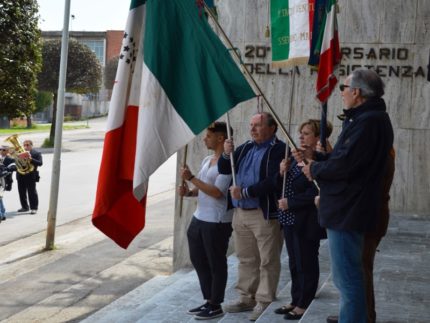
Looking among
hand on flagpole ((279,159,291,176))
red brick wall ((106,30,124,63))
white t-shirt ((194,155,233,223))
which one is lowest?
white t-shirt ((194,155,233,223))

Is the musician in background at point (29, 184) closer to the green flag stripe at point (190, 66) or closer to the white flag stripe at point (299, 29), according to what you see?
the white flag stripe at point (299, 29)

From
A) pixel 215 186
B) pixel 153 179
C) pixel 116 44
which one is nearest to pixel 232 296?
pixel 215 186

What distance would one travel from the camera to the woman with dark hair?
6.20m

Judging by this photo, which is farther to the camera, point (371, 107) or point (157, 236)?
point (157, 236)

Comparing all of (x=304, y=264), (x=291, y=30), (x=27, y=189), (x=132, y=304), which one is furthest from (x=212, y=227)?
(x=27, y=189)

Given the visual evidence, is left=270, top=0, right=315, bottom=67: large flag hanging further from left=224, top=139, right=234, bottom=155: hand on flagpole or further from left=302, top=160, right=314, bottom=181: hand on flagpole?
left=302, top=160, right=314, bottom=181: hand on flagpole

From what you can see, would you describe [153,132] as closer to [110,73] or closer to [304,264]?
[304,264]

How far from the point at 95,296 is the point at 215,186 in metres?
4.08

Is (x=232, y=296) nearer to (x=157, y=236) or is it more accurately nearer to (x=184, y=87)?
(x=184, y=87)

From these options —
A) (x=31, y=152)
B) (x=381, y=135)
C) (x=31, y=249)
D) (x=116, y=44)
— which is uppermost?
(x=116, y=44)

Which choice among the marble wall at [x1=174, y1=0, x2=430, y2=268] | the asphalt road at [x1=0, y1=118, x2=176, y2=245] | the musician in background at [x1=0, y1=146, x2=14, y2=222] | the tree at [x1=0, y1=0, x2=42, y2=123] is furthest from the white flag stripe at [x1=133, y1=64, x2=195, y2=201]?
the tree at [x1=0, y1=0, x2=42, y2=123]

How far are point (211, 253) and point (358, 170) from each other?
7.20 ft

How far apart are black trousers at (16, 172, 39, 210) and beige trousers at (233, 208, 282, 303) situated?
1200 centimetres

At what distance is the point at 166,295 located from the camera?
8.20 meters
